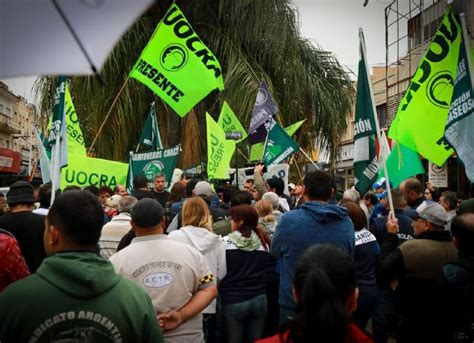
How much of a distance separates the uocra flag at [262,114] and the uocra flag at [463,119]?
590 centimetres

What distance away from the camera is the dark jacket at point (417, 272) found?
3812 mm

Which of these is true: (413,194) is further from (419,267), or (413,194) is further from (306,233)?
(306,233)

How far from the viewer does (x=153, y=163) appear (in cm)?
905

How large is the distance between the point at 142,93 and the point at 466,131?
1123 cm

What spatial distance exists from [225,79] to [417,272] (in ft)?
39.8

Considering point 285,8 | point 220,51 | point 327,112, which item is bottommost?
point 327,112

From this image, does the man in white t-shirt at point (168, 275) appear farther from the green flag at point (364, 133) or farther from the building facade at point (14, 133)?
the building facade at point (14, 133)

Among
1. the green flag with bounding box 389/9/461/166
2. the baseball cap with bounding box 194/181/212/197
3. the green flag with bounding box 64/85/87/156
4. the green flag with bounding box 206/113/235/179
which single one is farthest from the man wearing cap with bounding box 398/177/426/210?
the green flag with bounding box 64/85/87/156

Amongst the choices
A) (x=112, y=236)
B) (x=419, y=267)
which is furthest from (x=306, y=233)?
(x=112, y=236)

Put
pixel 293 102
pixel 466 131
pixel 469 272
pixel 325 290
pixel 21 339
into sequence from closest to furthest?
pixel 325 290, pixel 21 339, pixel 469 272, pixel 466 131, pixel 293 102

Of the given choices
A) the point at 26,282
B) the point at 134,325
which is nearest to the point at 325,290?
the point at 134,325

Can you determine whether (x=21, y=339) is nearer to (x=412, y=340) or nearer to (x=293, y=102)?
(x=412, y=340)

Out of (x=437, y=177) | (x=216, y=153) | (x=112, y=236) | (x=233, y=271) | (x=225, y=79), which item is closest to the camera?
(x=233, y=271)

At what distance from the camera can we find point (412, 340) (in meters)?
3.79
